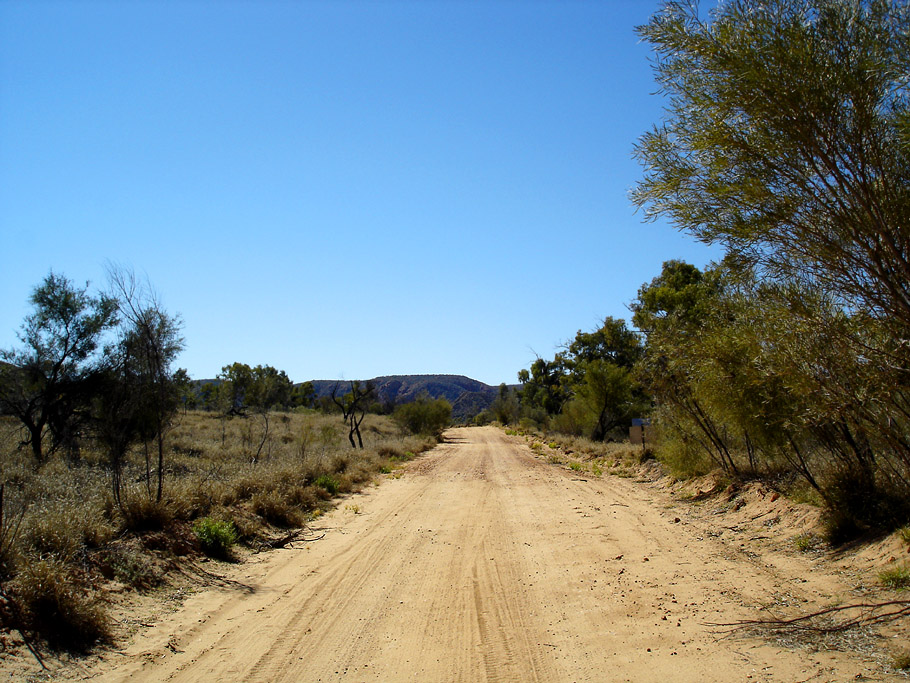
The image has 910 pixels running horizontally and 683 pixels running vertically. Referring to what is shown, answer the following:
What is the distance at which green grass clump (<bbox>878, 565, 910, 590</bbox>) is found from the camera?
6094 mm

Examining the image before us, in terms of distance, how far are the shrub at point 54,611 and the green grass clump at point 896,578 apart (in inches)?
319

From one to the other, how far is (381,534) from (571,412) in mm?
31633

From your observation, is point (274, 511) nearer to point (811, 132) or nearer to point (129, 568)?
point (129, 568)

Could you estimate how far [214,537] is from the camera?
9.30 m

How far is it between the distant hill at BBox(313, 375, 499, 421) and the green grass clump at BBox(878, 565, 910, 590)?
396ft

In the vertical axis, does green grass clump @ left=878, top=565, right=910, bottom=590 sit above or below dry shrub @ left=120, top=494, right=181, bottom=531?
below

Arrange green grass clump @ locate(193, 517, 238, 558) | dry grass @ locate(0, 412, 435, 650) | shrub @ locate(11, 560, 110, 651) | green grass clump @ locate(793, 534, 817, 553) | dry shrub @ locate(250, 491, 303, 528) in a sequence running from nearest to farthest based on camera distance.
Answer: shrub @ locate(11, 560, 110, 651), dry grass @ locate(0, 412, 435, 650), green grass clump @ locate(793, 534, 817, 553), green grass clump @ locate(193, 517, 238, 558), dry shrub @ locate(250, 491, 303, 528)

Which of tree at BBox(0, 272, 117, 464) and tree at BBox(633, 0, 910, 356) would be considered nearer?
tree at BBox(633, 0, 910, 356)

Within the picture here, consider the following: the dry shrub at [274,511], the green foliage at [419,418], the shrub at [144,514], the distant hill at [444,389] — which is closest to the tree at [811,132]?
the shrub at [144,514]

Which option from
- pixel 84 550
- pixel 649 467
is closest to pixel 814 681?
pixel 84 550

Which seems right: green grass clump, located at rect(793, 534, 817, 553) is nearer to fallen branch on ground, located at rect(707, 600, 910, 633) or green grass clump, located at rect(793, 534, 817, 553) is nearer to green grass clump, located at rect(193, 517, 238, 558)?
fallen branch on ground, located at rect(707, 600, 910, 633)

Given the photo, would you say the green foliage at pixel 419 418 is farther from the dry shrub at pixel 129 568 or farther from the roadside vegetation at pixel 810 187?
the roadside vegetation at pixel 810 187

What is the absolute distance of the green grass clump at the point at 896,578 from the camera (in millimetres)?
6094

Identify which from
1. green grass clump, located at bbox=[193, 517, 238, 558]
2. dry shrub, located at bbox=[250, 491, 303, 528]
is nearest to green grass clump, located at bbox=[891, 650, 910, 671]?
green grass clump, located at bbox=[193, 517, 238, 558]
